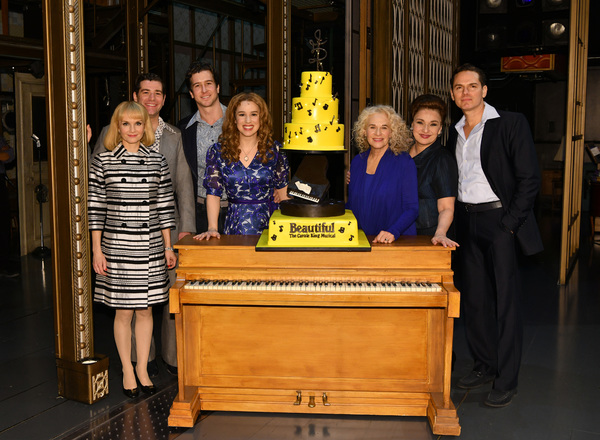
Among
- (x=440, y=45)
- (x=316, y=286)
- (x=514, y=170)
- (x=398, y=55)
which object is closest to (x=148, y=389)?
(x=316, y=286)

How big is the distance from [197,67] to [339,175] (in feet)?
8.79

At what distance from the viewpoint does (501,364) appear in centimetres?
319

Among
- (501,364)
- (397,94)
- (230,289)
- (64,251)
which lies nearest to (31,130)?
(397,94)

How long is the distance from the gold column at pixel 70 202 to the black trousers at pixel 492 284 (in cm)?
193

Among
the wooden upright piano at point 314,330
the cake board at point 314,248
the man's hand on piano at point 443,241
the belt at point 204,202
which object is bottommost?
the wooden upright piano at point 314,330

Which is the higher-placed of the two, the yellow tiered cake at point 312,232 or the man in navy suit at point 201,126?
the man in navy suit at point 201,126

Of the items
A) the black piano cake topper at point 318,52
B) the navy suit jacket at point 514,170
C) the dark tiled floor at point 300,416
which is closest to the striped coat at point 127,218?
the dark tiled floor at point 300,416

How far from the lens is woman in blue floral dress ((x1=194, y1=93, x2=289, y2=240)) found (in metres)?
3.12

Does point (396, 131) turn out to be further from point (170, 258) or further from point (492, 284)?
point (170, 258)

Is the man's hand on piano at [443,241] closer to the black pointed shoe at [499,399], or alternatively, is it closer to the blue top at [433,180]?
the blue top at [433,180]

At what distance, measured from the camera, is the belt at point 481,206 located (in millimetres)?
3129

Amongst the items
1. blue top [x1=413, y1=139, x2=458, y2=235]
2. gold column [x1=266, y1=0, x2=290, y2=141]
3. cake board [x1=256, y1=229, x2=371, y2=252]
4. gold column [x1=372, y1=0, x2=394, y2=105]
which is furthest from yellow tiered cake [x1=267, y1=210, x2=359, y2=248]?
gold column [x1=372, y1=0, x2=394, y2=105]

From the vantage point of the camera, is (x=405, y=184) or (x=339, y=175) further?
(x=339, y=175)

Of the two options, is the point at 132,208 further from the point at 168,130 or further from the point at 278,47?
the point at 278,47
